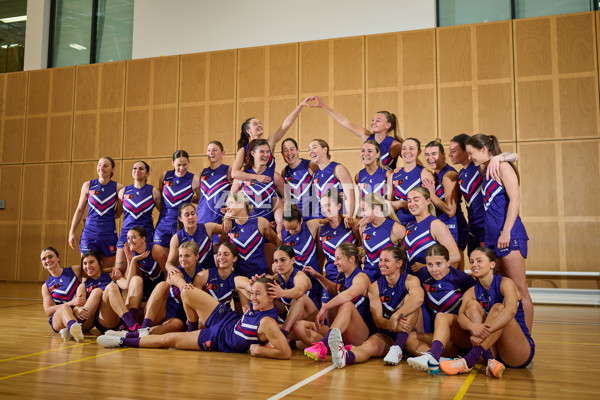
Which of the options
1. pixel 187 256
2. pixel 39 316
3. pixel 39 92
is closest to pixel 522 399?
pixel 187 256

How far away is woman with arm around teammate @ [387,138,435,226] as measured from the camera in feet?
15.1

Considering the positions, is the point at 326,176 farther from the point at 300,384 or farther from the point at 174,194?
the point at 300,384

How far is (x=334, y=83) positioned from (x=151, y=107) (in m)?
3.81

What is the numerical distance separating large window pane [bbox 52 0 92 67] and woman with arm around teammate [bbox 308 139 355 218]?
806 centimetres

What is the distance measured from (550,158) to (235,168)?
17.5 ft

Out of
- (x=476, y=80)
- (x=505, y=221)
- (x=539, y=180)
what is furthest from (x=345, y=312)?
(x=476, y=80)

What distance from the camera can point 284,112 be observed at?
949 centimetres

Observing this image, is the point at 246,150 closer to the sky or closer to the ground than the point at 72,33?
closer to the ground

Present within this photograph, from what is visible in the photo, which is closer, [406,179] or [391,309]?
[391,309]

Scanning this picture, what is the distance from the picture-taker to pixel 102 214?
6082 millimetres

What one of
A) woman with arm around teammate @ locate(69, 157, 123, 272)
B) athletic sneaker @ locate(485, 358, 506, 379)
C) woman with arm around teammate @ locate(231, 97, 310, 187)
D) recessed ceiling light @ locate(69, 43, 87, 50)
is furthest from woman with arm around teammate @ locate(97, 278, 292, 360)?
recessed ceiling light @ locate(69, 43, 87, 50)

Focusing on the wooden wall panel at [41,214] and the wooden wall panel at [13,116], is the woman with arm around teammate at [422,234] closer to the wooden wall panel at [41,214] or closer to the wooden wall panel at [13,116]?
the wooden wall panel at [41,214]

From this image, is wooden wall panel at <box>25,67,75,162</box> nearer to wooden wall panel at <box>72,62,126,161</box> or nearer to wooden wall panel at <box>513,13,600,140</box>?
wooden wall panel at <box>72,62,126,161</box>

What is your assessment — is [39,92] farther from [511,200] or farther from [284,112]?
[511,200]
